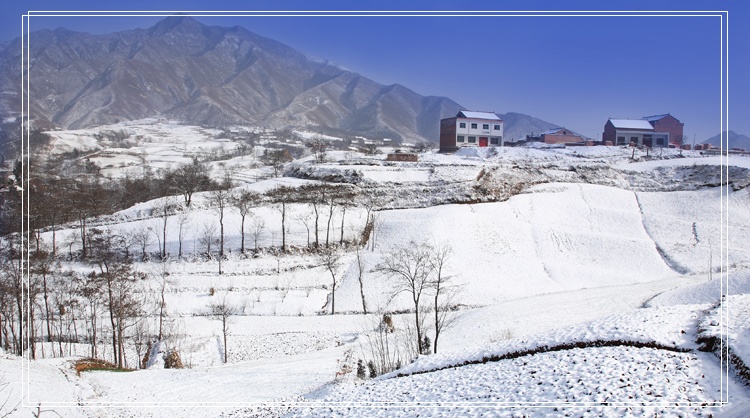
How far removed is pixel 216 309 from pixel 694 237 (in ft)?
117

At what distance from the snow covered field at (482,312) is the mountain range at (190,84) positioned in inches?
378

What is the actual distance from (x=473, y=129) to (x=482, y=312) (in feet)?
153

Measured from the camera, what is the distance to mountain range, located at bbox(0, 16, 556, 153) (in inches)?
918

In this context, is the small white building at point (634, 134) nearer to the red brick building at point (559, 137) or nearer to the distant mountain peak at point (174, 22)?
the red brick building at point (559, 137)

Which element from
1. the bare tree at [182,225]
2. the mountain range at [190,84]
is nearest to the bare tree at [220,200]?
the bare tree at [182,225]

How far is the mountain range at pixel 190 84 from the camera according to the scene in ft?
76.5

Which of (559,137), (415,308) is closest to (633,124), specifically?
(559,137)

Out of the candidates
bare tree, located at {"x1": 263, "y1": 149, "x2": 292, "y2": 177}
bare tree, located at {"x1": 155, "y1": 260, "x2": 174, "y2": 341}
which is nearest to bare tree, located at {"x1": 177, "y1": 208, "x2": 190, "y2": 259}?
bare tree, located at {"x1": 155, "y1": 260, "x2": 174, "y2": 341}

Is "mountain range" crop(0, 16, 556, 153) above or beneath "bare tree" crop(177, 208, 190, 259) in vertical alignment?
above

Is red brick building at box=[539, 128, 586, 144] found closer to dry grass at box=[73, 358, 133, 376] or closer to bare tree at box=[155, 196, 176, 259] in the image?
bare tree at box=[155, 196, 176, 259]

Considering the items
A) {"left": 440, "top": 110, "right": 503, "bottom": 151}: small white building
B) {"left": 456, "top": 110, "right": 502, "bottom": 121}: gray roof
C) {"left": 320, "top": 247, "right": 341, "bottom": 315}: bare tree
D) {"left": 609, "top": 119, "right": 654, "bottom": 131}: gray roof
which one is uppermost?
{"left": 456, "top": 110, "right": 502, "bottom": 121}: gray roof

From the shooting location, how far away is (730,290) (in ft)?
74.3

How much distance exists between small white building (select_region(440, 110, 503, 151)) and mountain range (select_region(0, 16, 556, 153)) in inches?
224

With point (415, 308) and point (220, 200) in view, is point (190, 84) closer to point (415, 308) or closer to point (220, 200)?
point (220, 200)
